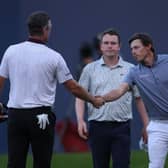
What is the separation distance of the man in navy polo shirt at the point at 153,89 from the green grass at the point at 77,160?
330 cm

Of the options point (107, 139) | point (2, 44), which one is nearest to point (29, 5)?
point (2, 44)

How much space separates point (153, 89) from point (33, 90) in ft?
4.27

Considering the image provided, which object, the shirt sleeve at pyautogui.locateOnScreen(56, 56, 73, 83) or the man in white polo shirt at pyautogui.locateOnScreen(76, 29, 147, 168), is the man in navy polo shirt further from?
the shirt sleeve at pyautogui.locateOnScreen(56, 56, 73, 83)

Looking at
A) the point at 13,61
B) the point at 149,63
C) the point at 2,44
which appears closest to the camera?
the point at 13,61

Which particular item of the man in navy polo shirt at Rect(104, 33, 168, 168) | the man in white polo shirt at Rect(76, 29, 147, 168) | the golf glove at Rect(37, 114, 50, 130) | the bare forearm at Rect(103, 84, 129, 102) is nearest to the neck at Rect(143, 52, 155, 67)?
the man in navy polo shirt at Rect(104, 33, 168, 168)

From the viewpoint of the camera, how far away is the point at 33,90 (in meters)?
7.85

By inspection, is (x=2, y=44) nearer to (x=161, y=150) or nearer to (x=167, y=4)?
(x=167, y=4)

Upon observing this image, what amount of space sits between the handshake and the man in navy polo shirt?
9 centimetres

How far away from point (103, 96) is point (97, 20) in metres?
6.70

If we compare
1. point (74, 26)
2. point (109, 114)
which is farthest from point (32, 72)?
point (74, 26)

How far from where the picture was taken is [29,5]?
15000mm

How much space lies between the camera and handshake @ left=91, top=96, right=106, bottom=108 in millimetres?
8508

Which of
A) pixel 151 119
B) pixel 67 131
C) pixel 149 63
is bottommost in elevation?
pixel 67 131

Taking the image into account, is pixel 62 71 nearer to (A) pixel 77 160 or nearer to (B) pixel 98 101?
(B) pixel 98 101
